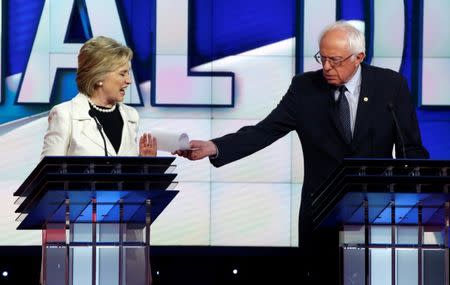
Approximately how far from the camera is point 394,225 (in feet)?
15.3

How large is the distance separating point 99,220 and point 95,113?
1007 mm

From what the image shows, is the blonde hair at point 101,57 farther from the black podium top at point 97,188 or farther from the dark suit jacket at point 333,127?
the black podium top at point 97,188

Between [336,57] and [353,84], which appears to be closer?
[336,57]

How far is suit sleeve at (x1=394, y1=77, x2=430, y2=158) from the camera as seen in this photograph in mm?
5367

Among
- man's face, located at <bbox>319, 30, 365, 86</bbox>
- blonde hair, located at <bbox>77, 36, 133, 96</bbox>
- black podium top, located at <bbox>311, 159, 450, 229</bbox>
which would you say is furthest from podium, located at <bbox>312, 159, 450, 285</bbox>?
blonde hair, located at <bbox>77, 36, 133, 96</bbox>

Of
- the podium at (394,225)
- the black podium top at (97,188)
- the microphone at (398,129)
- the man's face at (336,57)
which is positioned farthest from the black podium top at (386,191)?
the man's face at (336,57)

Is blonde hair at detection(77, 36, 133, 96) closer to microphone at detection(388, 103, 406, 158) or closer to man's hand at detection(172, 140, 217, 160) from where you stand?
man's hand at detection(172, 140, 217, 160)

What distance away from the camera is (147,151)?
5.32 meters

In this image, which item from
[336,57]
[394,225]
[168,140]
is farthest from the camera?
[336,57]

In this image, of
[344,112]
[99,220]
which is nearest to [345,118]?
[344,112]

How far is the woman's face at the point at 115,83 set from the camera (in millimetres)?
5527

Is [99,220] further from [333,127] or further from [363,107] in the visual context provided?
[363,107]

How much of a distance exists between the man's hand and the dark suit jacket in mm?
54

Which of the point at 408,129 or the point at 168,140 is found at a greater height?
the point at 408,129
